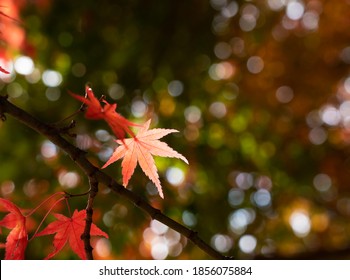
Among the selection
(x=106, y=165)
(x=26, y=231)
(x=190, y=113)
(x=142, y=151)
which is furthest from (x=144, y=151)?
(x=190, y=113)

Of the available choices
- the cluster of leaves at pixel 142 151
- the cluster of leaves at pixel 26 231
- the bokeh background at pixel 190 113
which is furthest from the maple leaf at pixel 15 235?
the bokeh background at pixel 190 113

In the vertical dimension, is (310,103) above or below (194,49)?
above

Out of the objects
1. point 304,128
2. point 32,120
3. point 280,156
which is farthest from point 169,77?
point 32,120

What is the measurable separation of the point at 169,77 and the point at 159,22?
0.31m

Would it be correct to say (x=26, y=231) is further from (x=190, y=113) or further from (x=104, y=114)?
(x=190, y=113)

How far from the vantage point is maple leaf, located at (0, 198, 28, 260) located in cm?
82

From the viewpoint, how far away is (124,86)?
2.50 m

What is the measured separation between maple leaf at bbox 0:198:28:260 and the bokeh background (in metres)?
1.29

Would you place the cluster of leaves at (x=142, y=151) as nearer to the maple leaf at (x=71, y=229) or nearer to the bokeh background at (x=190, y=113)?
the maple leaf at (x=71, y=229)

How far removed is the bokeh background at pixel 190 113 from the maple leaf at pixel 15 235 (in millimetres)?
1293

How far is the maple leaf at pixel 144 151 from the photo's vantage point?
0.85 metres

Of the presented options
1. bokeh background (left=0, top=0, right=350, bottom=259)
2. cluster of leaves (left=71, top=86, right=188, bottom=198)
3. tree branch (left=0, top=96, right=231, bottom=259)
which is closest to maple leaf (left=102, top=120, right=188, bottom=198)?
cluster of leaves (left=71, top=86, right=188, bottom=198)

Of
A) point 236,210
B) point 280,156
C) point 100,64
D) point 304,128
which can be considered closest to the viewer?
point 100,64

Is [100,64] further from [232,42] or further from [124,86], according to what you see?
[232,42]
